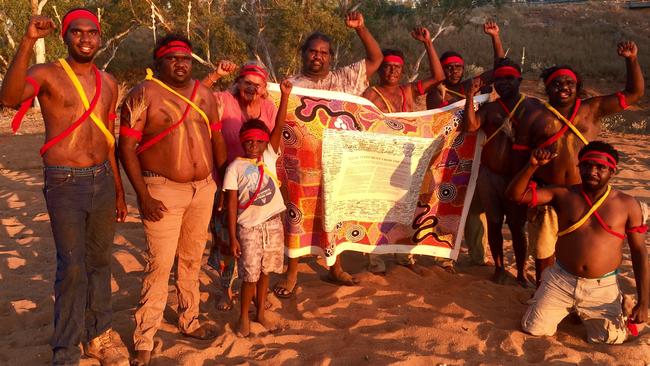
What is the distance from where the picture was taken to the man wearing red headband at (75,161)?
124 inches

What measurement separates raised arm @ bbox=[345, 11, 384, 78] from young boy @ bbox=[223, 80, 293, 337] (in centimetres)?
114

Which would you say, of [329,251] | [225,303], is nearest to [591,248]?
[329,251]

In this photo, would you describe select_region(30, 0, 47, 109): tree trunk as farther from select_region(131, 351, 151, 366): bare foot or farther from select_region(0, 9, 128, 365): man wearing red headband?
select_region(131, 351, 151, 366): bare foot

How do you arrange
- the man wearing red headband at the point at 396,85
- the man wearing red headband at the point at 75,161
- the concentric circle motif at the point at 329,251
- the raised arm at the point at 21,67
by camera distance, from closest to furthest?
the raised arm at the point at 21,67, the man wearing red headband at the point at 75,161, the concentric circle motif at the point at 329,251, the man wearing red headband at the point at 396,85

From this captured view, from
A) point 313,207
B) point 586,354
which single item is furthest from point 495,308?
point 313,207

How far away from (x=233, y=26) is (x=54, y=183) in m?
21.5

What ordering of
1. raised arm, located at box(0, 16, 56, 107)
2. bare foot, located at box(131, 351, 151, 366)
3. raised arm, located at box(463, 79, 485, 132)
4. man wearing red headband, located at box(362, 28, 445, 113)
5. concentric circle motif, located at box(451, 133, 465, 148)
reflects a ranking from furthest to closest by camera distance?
man wearing red headband, located at box(362, 28, 445, 113) < concentric circle motif, located at box(451, 133, 465, 148) < raised arm, located at box(463, 79, 485, 132) < bare foot, located at box(131, 351, 151, 366) < raised arm, located at box(0, 16, 56, 107)

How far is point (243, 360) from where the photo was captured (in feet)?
12.0

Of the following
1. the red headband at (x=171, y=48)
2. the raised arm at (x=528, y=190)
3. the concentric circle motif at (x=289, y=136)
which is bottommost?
the raised arm at (x=528, y=190)

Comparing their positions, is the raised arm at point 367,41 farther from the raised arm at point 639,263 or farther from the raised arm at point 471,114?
the raised arm at point 639,263

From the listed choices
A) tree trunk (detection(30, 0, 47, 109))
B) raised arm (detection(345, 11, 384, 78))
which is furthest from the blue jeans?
tree trunk (detection(30, 0, 47, 109))

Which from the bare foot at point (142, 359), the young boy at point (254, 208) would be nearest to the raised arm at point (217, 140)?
the young boy at point (254, 208)

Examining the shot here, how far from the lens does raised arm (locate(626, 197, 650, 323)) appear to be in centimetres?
376

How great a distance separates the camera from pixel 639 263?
150 inches
